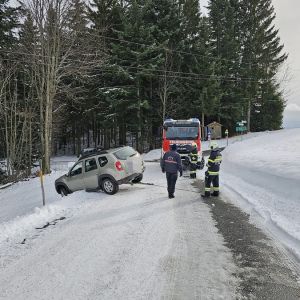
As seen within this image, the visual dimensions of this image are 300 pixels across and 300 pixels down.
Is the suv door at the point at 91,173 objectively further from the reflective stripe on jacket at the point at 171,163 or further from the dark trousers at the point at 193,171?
the dark trousers at the point at 193,171

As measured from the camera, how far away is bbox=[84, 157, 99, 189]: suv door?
15.2 metres

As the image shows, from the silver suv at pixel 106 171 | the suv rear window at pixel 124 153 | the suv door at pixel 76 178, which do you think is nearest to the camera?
the silver suv at pixel 106 171

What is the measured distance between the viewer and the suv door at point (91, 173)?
15205mm

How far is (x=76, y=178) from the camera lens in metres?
16.0

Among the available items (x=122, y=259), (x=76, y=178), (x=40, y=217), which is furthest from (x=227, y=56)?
(x=122, y=259)

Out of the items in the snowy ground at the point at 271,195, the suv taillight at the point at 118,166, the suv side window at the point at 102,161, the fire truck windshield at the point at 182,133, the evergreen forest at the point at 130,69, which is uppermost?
the evergreen forest at the point at 130,69

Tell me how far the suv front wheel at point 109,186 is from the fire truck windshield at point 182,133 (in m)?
9.22

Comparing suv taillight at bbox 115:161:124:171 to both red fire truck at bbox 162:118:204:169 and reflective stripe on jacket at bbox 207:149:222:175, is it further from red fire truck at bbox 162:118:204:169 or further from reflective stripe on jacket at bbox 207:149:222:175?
red fire truck at bbox 162:118:204:169

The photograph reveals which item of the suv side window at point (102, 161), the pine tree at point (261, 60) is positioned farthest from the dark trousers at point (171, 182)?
the pine tree at point (261, 60)

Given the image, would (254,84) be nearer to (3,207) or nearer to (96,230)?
(3,207)

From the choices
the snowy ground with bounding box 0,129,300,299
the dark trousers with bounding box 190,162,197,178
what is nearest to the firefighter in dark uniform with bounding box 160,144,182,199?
the snowy ground with bounding box 0,129,300,299

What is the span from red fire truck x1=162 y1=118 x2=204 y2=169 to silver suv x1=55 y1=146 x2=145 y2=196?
6.89 m

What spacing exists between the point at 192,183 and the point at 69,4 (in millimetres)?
18304

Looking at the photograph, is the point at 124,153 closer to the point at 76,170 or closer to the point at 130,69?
the point at 76,170
